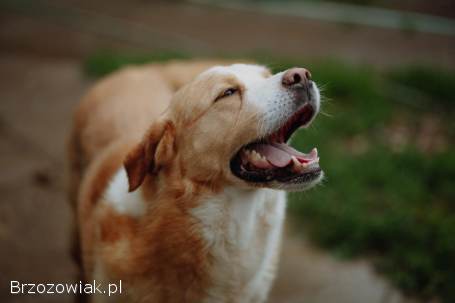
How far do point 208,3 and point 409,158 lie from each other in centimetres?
486

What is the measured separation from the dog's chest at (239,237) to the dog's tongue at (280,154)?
22 cm

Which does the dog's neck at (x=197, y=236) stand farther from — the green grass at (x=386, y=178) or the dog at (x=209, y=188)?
the green grass at (x=386, y=178)

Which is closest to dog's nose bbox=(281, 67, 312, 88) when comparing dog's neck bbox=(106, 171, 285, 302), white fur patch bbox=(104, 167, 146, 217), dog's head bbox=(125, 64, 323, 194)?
dog's head bbox=(125, 64, 323, 194)

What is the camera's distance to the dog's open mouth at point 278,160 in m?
2.32

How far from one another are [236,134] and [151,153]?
1.41ft

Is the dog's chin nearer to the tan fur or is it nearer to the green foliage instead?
the tan fur

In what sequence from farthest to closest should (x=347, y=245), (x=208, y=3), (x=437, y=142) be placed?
1. (x=208, y=3)
2. (x=437, y=142)
3. (x=347, y=245)

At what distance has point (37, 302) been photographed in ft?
10.8

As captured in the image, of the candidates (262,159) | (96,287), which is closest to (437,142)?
(262,159)

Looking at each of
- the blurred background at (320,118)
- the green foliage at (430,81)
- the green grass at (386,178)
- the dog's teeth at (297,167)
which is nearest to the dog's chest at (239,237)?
the dog's teeth at (297,167)

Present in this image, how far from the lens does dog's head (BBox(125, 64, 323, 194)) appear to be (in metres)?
2.34

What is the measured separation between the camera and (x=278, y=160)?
2.39 m

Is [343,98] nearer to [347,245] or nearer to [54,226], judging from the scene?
[347,245]

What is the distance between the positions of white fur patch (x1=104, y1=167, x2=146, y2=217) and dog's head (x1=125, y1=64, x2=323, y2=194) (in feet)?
0.44
